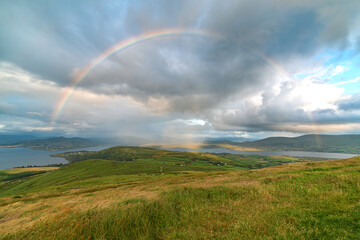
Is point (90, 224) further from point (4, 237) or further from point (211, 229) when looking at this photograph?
point (211, 229)

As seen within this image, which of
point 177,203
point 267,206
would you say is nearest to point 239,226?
point 267,206

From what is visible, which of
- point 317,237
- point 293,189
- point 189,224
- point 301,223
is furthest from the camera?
point 293,189

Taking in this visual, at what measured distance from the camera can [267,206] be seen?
903cm

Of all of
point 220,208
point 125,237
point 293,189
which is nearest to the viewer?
point 125,237

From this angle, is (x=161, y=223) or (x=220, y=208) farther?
(x=220, y=208)

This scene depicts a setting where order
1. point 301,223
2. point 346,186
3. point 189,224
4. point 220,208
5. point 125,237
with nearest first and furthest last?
point 301,223, point 125,237, point 189,224, point 220,208, point 346,186

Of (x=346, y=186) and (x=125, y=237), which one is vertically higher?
(x=346, y=186)

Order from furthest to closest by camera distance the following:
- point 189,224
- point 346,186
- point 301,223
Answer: point 346,186, point 189,224, point 301,223

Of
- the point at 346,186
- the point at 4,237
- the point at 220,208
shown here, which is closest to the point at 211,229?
the point at 220,208

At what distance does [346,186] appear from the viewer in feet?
35.7

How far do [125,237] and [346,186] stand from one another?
49.5ft

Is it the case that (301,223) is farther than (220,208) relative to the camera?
No

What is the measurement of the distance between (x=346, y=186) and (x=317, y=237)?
839 cm

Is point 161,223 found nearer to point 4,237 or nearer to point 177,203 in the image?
point 177,203
